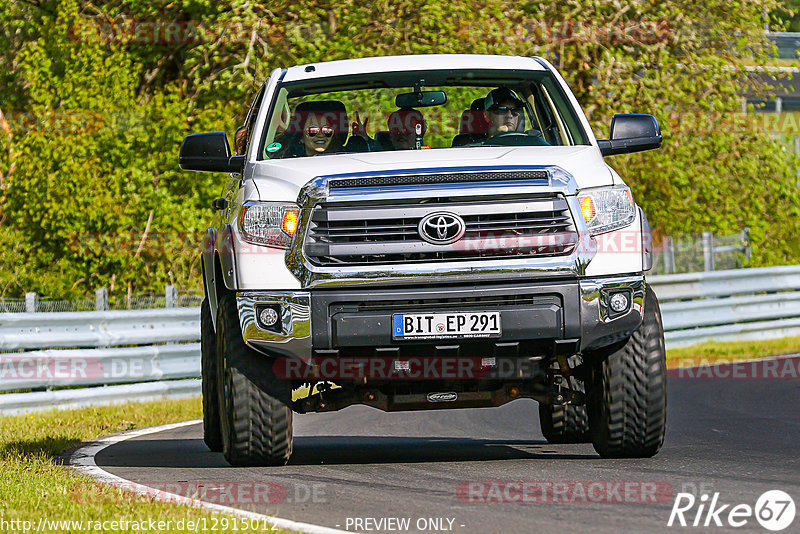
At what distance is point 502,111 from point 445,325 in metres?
2.05

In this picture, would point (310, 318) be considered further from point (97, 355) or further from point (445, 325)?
point (97, 355)

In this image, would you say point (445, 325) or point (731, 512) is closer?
Result: point (731, 512)

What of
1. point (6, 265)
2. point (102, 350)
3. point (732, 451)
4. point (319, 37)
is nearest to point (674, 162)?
point (319, 37)

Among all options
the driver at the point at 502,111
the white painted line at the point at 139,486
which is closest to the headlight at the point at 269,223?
the white painted line at the point at 139,486

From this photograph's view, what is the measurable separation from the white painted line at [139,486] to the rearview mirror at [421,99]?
2.82 meters

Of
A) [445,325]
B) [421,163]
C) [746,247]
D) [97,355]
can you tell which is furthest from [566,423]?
[746,247]

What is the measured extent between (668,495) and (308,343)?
1918 millimetres

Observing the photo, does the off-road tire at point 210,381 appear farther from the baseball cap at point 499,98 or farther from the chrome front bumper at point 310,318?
the baseball cap at point 499,98

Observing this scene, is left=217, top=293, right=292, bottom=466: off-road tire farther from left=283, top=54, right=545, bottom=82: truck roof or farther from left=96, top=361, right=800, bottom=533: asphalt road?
left=283, top=54, right=545, bottom=82: truck roof

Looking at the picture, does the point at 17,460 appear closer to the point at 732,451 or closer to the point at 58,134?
the point at 732,451

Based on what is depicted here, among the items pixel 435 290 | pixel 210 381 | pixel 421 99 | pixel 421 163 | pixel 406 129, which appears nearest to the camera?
pixel 435 290

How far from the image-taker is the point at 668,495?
6094mm

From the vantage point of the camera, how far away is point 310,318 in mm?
6961

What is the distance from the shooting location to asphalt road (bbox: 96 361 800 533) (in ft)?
18.7
